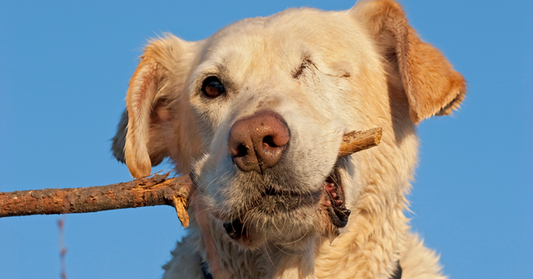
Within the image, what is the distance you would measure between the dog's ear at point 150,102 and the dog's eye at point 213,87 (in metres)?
0.69

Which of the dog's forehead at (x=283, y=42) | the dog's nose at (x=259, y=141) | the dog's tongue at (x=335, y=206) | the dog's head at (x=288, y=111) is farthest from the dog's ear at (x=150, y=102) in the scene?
the dog's tongue at (x=335, y=206)

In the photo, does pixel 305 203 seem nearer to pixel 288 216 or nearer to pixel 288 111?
pixel 288 216

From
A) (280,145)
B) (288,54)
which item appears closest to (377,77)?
(288,54)

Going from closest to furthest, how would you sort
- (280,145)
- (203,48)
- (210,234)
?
1. (280,145)
2. (210,234)
3. (203,48)

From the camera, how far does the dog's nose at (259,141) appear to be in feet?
8.00

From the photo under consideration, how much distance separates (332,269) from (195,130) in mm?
1320

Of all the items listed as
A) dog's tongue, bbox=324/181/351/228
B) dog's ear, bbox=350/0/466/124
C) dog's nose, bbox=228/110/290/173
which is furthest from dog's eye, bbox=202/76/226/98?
dog's ear, bbox=350/0/466/124

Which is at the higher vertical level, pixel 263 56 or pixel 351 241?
pixel 263 56

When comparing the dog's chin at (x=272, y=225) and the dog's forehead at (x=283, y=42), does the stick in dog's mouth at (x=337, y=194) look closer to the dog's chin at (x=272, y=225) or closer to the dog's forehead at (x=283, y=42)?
the dog's chin at (x=272, y=225)

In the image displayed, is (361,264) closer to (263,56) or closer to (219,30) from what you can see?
(263,56)

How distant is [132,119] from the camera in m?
3.91

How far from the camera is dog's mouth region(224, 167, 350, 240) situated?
2.69m

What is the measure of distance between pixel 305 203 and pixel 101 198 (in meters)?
1.02

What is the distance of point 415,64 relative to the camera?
3.55 meters
